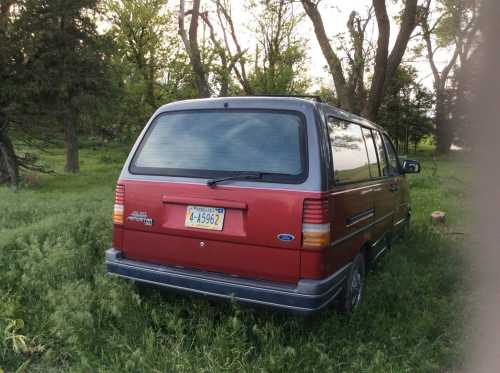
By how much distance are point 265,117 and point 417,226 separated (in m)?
5.16

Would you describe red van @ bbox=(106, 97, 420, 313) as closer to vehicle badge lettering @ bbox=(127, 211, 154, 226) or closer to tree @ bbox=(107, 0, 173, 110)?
vehicle badge lettering @ bbox=(127, 211, 154, 226)

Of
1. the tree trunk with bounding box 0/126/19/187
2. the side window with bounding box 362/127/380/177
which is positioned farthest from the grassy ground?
the tree trunk with bounding box 0/126/19/187

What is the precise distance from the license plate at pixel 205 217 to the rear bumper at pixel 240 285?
0.37 m

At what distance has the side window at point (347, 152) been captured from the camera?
359 cm

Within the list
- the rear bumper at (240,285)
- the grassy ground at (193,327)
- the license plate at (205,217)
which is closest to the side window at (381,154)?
the grassy ground at (193,327)

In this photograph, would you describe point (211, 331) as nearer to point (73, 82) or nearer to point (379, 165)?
point (379, 165)

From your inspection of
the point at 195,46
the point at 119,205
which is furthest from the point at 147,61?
the point at 119,205

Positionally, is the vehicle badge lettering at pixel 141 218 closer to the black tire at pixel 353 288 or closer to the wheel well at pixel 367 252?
the black tire at pixel 353 288

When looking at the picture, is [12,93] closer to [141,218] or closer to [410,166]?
[141,218]

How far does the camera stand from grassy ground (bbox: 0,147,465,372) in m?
3.14

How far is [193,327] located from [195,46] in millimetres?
12581

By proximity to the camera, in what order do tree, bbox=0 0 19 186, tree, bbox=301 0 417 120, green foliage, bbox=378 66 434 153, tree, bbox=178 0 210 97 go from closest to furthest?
tree, bbox=301 0 417 120 → tree, bbox=0 0 19 186 → tree, bbox=178 0 210 97 → green foliage, bbox=378 66 434 153

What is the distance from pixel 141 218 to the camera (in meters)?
3.68

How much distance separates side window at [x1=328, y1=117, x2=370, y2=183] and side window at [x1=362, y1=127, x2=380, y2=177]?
0.16 metres
